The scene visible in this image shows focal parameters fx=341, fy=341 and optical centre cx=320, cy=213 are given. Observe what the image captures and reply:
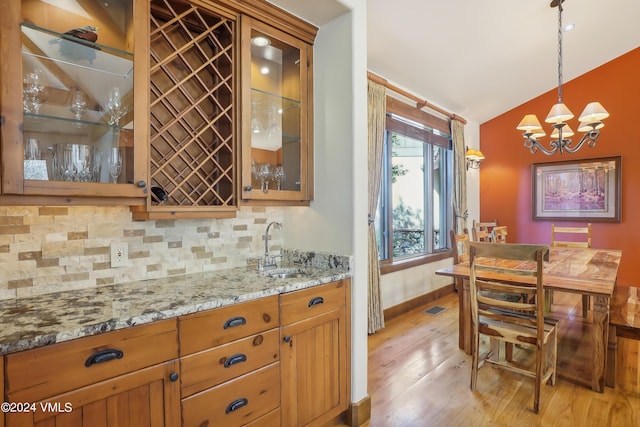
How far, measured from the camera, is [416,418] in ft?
6.79

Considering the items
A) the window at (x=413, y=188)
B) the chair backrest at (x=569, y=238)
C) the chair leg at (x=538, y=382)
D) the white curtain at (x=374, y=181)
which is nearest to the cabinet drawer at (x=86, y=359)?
the chair leg at (x=538, y=382)

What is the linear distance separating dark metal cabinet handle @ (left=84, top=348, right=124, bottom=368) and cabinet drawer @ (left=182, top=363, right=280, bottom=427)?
335mm

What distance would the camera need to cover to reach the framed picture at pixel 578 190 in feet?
15.2

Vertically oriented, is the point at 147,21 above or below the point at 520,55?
below

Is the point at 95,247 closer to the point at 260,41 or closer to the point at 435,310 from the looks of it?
the point at 260,41

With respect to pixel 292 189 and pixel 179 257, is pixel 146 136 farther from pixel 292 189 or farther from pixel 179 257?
pixel 292 189

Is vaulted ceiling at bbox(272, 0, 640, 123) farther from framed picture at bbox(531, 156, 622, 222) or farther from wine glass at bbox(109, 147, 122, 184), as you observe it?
wine glass at bbox(109, 147, 122, 184)

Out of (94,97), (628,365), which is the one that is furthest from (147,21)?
(628,365)

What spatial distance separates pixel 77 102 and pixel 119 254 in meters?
0.71

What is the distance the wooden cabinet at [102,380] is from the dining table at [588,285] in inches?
86.0

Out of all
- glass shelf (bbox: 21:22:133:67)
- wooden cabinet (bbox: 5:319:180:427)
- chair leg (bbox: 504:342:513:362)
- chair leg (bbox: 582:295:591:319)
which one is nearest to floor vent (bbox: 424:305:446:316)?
chair leg (bbox: 504:342:513:362)

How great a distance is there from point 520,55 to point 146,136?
4.13 m

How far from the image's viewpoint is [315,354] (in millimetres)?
1808

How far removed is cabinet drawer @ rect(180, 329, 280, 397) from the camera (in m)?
1.35
